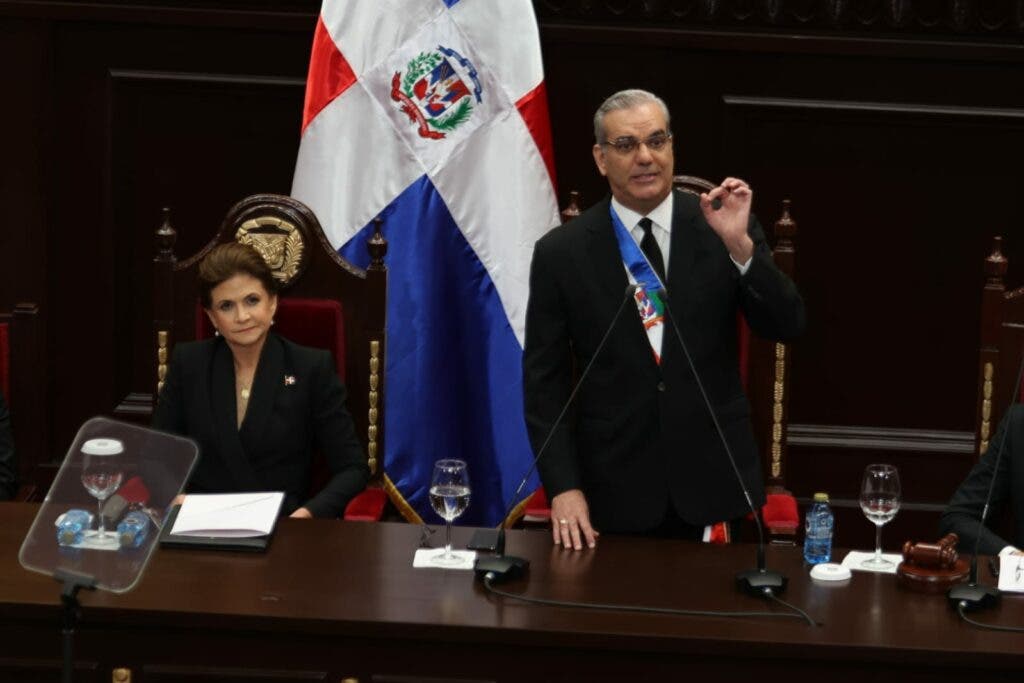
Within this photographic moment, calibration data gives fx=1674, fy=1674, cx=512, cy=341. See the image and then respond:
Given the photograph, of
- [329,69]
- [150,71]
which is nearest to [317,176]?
[329,69]

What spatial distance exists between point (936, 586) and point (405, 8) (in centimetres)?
214

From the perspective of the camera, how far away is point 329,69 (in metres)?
4.28

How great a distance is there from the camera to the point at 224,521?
123 inches

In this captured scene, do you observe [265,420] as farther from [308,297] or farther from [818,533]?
[818,533]

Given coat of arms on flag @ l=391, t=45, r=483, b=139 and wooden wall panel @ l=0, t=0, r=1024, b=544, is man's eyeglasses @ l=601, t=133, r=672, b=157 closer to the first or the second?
coat of arms on flag @ l=391, t=45, r=483, b=139

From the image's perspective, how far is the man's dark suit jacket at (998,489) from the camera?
10.7 feet

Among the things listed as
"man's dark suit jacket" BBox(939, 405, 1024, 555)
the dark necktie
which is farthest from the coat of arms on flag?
"man's dark suit jacket" BBox(939, 405, 1024, 555)

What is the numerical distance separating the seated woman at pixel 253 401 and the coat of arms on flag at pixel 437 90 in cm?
81

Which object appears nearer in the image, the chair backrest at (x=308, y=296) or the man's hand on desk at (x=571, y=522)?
the man's hand on desk at (x=571, y=522)

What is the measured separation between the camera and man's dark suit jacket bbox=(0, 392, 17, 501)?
144 inches

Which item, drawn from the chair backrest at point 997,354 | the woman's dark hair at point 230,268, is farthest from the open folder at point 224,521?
the chair backrest at point 997,354

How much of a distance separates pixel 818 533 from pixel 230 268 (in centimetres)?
138

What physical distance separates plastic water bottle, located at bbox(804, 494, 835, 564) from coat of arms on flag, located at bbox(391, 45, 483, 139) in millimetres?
1667

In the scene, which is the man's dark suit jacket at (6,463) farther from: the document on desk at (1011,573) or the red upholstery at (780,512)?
the document on desk at (1011,573)
